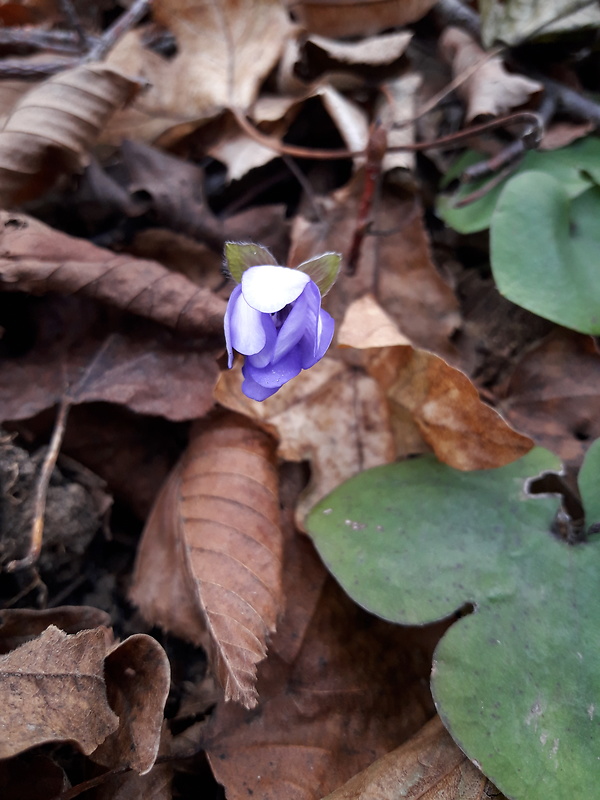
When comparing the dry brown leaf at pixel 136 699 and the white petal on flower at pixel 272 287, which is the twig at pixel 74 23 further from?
the dry brown leaf at pixel 136 699

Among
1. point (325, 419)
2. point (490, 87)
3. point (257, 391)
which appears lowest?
point (325, 419)

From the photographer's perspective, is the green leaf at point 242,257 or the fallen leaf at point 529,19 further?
the fallen leaf at point 529,19

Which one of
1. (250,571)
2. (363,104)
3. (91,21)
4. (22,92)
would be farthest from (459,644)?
(91,21)

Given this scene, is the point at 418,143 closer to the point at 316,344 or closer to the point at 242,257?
the point at 242,257

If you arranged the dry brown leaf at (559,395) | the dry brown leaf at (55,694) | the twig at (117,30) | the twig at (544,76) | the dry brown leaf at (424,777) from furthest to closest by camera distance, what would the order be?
the twig at (117,30), the twig at (544,76), the dry brown leaf at (559,395), the dry brown leaf at (424,777), the dry brown leaf at (55,694)

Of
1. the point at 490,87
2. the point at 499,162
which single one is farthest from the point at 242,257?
the point at 490,87

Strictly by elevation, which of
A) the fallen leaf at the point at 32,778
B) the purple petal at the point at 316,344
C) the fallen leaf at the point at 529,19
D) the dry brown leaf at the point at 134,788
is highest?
the fallen leaf at the point at 529,19

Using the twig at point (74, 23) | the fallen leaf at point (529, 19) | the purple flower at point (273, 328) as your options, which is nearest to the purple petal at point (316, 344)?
the purple flower at point (273, 328)
